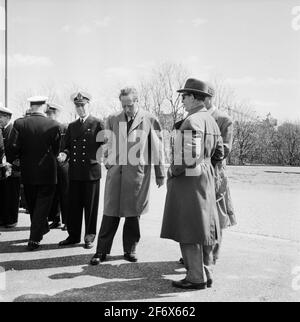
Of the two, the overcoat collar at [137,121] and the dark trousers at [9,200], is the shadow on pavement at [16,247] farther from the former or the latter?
the overcoat collar at [137,121]

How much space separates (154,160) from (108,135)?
0.63 metres

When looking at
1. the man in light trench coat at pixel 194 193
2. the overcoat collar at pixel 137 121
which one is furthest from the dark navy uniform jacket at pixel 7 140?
the man in light trench coat at pixel 194 193

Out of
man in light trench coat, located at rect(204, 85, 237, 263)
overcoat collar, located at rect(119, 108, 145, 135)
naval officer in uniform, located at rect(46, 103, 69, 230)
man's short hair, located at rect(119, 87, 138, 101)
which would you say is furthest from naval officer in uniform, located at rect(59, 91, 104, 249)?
man in light trench coat, located at rect(204, 85, 237, 263)

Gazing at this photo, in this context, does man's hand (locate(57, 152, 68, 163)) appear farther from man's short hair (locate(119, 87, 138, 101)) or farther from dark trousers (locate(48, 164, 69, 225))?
man's short hair (locate(119, 87, 138, 101))

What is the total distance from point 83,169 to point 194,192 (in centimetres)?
226

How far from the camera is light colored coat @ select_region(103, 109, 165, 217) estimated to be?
18.5 ft

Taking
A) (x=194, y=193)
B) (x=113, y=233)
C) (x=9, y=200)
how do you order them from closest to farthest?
(x=194, y=193) → (x=113, y=233) → (x=9, y=200)

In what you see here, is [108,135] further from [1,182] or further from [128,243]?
[1,182]

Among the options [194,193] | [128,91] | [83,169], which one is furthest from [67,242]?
[194,193]

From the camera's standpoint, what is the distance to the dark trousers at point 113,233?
5.68 meters

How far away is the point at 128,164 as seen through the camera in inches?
223

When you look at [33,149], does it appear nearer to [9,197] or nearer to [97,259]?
[97,259]

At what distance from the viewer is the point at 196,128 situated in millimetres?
4465

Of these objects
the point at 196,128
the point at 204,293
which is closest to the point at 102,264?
the point at 204,293
